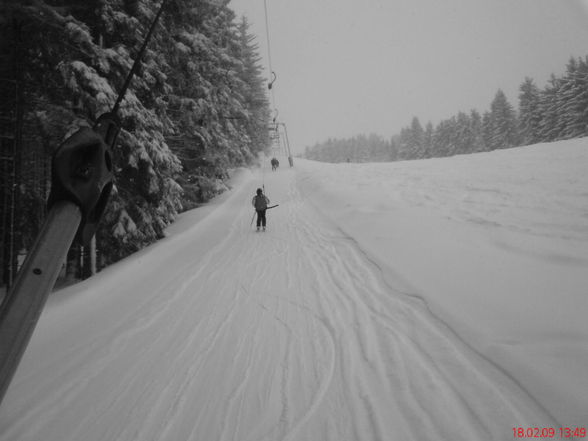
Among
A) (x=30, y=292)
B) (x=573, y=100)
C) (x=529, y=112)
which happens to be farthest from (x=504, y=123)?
(x=30, y=292)

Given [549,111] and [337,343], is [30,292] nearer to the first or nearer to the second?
[337,343]

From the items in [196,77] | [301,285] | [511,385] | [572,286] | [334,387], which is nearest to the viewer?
[511,385]

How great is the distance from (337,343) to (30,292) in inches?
123

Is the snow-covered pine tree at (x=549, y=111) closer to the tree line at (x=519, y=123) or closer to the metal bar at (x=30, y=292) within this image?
the tree line at (x=519, y=123)

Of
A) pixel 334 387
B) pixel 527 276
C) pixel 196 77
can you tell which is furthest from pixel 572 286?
pixel 196 77

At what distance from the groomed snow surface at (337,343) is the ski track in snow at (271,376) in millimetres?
17

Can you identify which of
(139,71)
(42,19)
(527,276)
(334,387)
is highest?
(42,19)

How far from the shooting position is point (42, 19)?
6238 millimetres

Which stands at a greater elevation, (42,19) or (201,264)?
(42,19)

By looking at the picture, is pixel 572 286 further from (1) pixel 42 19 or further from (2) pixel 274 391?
(1) pixel 42 19

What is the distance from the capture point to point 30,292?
1002mm

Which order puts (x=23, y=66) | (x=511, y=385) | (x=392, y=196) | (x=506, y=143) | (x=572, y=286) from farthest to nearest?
(x=506, y=143), (x=392, y=196), (x=23, y=66), (x=572, y=286), (x=511, y=385)

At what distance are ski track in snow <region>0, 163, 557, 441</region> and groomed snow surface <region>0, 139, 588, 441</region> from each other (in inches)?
0.7

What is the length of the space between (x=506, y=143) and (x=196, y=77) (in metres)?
54.6
